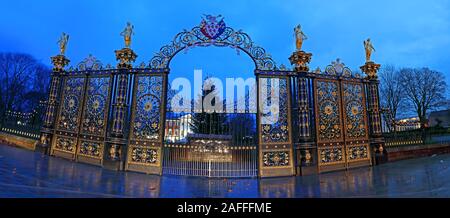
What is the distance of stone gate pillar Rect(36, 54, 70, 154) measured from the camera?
923cm

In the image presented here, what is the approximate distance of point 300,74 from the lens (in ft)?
28.1

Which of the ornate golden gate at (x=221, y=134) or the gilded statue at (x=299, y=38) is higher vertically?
the gilded statue at (x=299, y=38)

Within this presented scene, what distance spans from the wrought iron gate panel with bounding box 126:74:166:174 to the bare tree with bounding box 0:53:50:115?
2179 cm

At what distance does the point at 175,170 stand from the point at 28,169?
428 centimetres

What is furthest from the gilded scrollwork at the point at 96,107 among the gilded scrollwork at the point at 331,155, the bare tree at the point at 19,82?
the bare tree at the point at 19,82

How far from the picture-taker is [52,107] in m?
9.30

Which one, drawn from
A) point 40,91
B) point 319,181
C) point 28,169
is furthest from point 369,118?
point 40,91

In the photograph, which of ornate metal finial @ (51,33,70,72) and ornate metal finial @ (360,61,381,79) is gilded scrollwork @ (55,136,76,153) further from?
ornate metal finial @ (360,61,381,79)

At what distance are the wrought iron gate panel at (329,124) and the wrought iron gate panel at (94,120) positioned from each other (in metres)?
7.92

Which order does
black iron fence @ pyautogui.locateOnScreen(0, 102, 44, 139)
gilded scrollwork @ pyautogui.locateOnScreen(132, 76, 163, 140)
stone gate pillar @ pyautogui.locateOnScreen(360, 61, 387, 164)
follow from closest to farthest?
1. gilded scrollwork @ pyautogui.locateOnScreen(132, 76, 163, 140)
2. stone gate pillar @ pyautogui.locateOnScreen(360, 61, 387, 164)
3. black iron fence @ pyautogui.locateOnScreen(0, 102, 44, 139)

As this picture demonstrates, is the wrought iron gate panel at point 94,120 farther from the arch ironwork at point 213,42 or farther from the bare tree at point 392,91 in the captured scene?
the bare tree at point 392,91

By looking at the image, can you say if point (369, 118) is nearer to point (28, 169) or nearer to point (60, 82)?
point (28, 169)

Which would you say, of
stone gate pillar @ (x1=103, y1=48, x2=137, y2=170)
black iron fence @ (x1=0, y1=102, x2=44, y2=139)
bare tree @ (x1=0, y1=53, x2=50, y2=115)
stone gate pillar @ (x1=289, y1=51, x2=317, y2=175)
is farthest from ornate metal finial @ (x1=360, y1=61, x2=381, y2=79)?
bare tree @ (x1=0, y1=53, x2=50, y2=115)

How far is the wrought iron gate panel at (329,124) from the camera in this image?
333 inches
